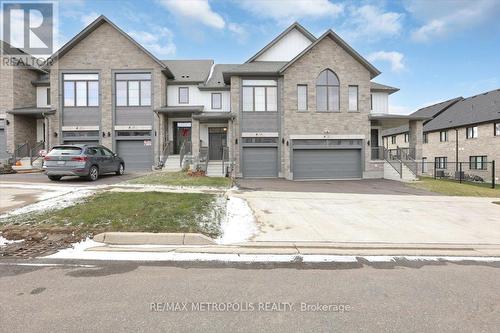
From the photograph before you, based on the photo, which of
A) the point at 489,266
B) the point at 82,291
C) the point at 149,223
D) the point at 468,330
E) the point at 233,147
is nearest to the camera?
the point at 468,330

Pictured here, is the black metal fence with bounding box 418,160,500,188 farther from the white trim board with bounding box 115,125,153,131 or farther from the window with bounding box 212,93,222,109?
the white trim board with bounding box 115,125,153,131

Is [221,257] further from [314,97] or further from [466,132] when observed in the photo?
[466,132]

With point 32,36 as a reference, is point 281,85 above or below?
below

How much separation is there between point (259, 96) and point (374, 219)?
1424 cm

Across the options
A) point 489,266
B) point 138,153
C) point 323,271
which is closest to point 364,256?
point 323,271

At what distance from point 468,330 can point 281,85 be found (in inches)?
737

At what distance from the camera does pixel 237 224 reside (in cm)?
714

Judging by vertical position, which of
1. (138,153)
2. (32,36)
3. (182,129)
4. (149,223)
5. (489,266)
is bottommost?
(489,266)

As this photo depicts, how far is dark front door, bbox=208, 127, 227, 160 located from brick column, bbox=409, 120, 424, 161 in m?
14.6

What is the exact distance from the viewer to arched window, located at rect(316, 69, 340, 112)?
66.0 feet

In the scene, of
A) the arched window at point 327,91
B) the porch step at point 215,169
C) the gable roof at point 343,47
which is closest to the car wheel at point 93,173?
the porch step at point 215,169

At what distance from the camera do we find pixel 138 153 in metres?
20.8

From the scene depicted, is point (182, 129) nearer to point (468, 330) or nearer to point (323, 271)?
point (323, 271)

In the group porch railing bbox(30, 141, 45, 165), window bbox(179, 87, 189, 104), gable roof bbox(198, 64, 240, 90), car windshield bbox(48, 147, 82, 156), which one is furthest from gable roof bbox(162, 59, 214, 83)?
car windshield bbox(48, 147, 82, 156)
